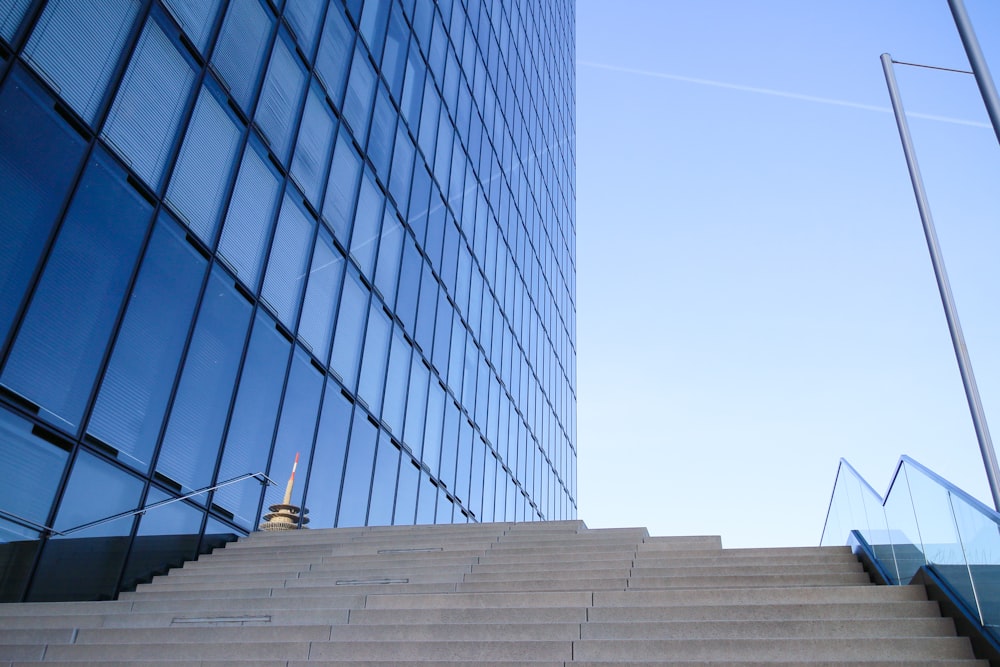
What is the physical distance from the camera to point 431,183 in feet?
67.5

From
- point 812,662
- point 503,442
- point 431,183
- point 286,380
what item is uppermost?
point 431,183

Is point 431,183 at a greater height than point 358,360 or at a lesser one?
greater

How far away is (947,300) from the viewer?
972cm

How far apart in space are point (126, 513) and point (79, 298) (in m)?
2.55

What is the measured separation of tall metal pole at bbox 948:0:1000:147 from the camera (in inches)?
285

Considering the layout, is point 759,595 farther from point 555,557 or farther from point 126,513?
point 126,513

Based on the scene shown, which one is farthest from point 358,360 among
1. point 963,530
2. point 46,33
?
point 963,530

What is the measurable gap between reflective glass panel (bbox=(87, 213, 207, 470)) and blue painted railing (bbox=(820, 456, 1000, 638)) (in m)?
8.21

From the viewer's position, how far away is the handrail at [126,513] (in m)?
8.59

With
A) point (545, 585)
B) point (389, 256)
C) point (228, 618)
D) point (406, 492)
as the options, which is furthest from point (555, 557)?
point (389, 256)

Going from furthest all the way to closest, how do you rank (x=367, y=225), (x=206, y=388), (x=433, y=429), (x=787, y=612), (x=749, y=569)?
(x=433, y=429) → (x=367, y=225) → (x=206, y=388) → (x=749, y=569) → (x=787, y=612)

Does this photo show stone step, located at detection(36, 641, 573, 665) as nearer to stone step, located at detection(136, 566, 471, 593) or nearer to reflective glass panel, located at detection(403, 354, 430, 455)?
stone step, located at detection(136, 566, 471, 593)

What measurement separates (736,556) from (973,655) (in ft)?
11.1

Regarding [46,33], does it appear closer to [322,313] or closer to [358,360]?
[322,313]
